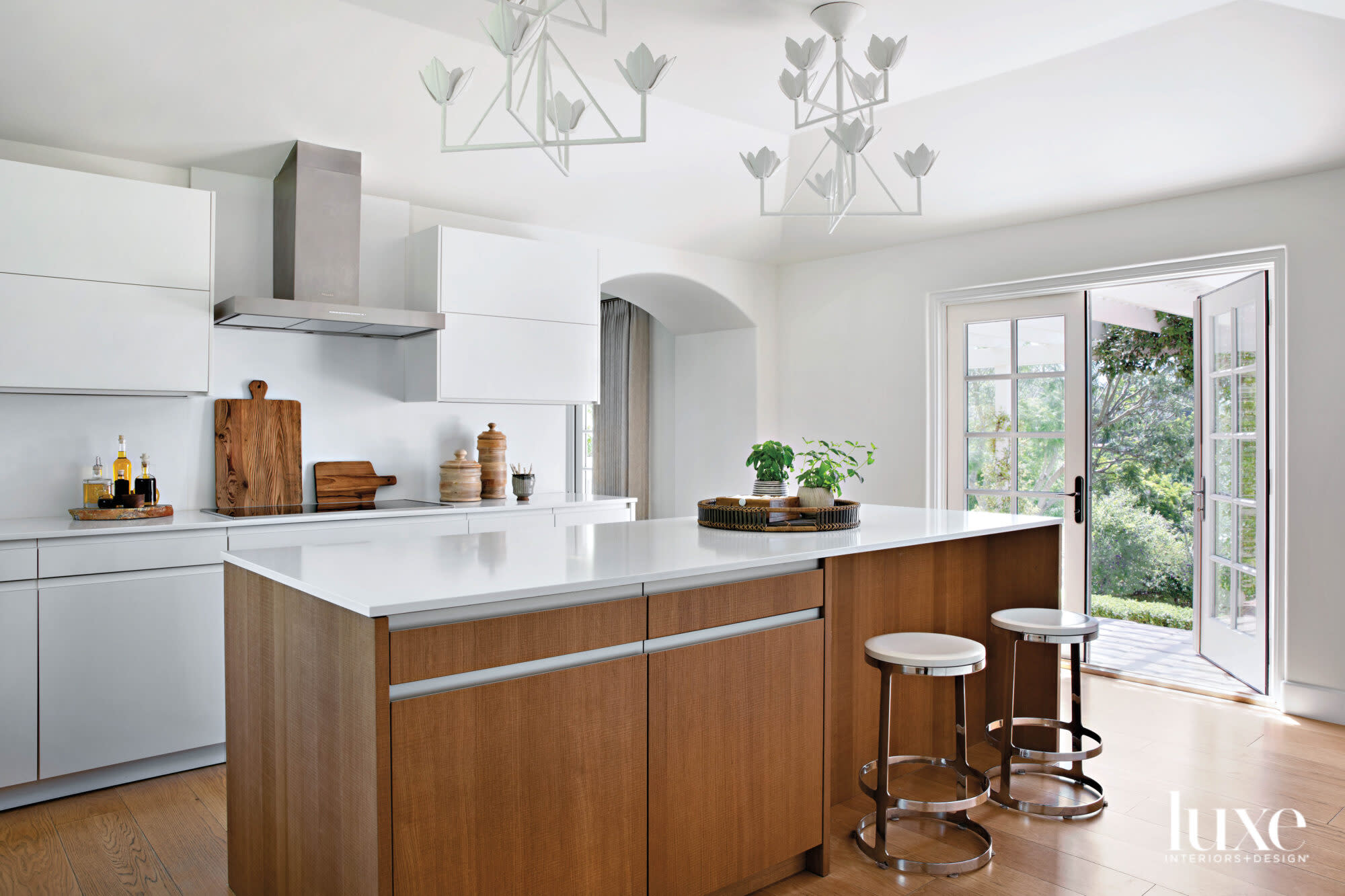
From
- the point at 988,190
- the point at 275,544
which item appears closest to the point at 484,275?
the point at 275,544

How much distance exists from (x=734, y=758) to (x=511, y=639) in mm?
744

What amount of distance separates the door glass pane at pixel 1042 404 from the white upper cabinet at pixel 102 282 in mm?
4016

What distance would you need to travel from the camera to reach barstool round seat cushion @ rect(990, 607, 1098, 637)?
2.75m

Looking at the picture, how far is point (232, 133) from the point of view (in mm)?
3520

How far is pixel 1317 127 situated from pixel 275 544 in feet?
14.7

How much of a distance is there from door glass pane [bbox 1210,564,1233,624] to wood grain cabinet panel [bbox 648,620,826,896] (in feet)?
9.79

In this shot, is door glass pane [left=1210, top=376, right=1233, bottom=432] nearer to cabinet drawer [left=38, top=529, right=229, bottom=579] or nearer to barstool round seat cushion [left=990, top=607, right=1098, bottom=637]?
barstool round seat cushion [left=990, top=607, right=1098, bottom=637]

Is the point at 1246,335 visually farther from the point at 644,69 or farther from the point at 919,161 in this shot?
the point at 644,69

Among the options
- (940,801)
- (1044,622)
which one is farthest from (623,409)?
(940,801)

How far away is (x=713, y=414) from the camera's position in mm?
6164

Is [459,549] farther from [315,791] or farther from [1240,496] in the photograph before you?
[1240,496]

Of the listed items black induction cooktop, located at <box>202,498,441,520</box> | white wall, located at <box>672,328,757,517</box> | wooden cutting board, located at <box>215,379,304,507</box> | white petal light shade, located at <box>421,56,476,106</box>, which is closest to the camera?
white petal light shade, located at <box>421,56,476,106</box>

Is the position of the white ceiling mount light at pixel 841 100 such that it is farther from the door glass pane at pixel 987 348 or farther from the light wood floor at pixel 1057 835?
the light wood floor at pixel 1057 835

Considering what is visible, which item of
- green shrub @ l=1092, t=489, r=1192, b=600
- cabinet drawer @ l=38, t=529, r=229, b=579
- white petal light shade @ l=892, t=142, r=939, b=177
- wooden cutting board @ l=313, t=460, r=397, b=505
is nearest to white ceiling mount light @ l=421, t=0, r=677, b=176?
white petal light shade @ l=892, t=142, r=939, b=177
